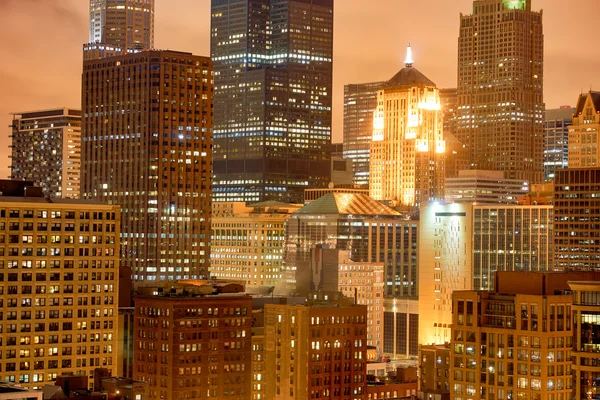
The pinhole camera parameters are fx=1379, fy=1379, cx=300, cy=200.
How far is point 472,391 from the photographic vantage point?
588 feet

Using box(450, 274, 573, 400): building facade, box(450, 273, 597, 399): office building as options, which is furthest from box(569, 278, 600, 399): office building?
box(450, 274, 573, 400): building facade

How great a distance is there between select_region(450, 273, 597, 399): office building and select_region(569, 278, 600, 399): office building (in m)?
0.85

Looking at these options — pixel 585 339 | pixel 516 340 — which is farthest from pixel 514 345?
pixel 585 339

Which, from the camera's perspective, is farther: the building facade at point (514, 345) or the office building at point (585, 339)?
the building facade at point (514, 345)

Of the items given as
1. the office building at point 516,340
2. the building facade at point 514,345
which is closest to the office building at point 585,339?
the office building at point 516,340

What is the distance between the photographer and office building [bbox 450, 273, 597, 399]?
17425 centimetres

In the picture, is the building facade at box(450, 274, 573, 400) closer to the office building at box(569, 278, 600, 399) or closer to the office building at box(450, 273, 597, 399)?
the office building at box(450, 273, 597, 399)

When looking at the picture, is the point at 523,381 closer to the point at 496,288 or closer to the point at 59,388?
the point at 496,288

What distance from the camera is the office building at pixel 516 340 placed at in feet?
572

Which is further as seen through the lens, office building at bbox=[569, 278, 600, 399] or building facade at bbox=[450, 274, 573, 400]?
building facade at bbox=[450, 274, 573, 400]

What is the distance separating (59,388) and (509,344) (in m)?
56.9

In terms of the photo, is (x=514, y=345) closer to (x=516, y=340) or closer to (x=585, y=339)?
(x=516, y=340)

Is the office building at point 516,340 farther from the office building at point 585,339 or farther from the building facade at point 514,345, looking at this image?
the office building at point 585,339

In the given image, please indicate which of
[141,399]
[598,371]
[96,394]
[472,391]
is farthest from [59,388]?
[598,371]
